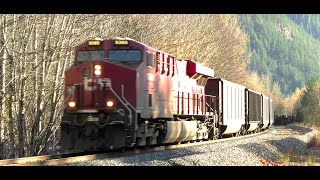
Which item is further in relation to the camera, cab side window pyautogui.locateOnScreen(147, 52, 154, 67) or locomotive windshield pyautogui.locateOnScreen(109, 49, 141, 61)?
cab side window pyautogui.locateOnScreen(147, 52, 154, 67)

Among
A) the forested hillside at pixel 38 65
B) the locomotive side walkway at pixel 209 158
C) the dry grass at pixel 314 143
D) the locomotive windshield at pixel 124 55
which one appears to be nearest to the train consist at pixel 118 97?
the locomotive windshield at pixel 124 55

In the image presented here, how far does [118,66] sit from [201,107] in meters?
8.34

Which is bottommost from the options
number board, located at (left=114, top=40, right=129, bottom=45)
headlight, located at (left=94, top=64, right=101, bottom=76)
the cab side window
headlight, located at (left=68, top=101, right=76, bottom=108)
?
headlight, located at (left=68, top=101, right=76, bottom=108)

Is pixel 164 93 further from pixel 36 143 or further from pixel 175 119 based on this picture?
pixel 36 143

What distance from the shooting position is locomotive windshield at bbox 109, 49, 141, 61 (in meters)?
17.5

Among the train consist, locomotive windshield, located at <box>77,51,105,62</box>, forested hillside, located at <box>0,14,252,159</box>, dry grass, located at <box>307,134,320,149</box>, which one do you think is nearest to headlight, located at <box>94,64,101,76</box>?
the train consist

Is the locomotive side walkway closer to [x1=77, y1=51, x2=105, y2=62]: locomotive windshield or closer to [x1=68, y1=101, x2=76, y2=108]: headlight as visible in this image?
[x1=68, y1=101, x2=76, y2=108]: headlight

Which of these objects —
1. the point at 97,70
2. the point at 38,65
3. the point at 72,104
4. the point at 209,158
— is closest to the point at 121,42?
the point at 97,70

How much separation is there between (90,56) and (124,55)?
118cm

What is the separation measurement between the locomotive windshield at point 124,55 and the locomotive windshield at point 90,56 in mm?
343

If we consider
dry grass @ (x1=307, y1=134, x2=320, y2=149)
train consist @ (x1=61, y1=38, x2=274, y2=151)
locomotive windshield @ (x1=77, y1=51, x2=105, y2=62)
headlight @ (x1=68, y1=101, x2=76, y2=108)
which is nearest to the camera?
train consist @ (x1=61, y1=38, x2=274, y2=151)

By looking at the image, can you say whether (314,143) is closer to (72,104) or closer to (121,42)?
(121,42)

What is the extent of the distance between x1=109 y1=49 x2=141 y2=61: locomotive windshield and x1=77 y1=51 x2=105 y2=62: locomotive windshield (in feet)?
1.12
